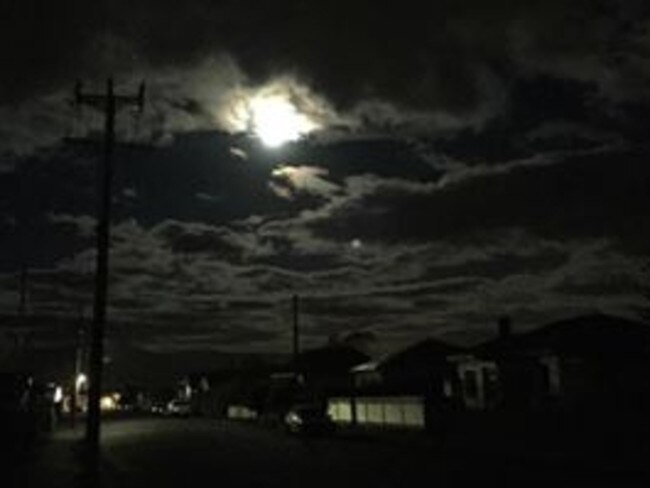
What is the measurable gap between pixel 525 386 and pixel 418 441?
36.7 ft

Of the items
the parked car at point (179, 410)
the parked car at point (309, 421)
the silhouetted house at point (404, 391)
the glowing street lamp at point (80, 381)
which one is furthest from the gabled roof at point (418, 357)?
the parked car at point (179, 410)

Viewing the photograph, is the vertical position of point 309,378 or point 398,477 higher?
point 309,378

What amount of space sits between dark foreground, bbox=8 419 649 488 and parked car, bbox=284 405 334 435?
30.0 ft

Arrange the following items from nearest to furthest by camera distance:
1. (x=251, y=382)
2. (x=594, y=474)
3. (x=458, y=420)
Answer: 1. (x=594, y=474)
2. (x=458, y=420)
3. (x=251, y=382)

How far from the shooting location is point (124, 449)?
42.5m

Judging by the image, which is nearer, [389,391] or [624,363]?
[624,363]

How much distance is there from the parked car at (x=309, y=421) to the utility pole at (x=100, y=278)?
29681 mm

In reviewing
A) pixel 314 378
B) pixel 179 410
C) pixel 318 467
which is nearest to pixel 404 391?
pixel 314 378

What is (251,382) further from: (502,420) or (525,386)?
(502,420)

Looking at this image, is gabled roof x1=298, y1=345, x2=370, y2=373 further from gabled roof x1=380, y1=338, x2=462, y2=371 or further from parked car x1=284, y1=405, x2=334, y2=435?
parked car x1=284, y1=405, x2=334, y2=435

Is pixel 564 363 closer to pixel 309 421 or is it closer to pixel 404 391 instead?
pixel 309 421

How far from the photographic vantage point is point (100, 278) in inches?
1009

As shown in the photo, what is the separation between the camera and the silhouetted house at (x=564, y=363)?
155 ft

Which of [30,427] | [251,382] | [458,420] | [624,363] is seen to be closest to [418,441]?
[458,420]
